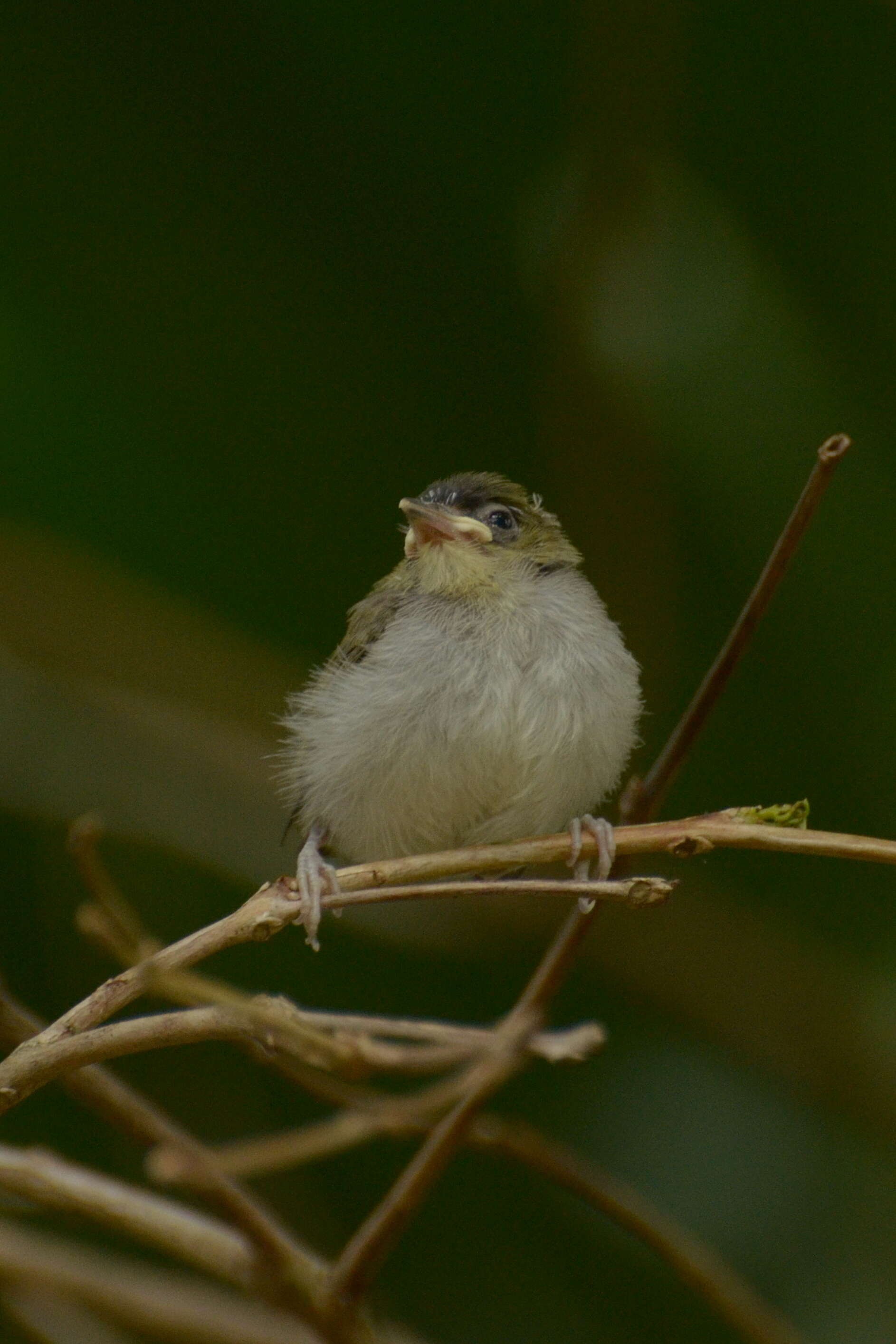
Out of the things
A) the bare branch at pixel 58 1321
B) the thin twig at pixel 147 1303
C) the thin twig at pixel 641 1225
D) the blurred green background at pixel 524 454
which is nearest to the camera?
the thin twig at pixel 147 1303

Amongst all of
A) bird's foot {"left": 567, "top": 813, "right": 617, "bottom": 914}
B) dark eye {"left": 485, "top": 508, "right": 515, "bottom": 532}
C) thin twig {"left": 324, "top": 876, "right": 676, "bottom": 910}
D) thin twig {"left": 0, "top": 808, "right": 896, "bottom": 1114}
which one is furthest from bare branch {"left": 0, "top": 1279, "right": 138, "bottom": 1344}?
dark eye {"left": 485, "top": 508, "right": 515, "bottom": 532}

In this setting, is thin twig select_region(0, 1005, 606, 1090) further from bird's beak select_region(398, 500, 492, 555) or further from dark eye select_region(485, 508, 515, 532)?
dark eye select_region(485, 508, 515, 532)

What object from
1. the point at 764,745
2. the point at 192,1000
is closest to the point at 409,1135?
the point at 192,1000

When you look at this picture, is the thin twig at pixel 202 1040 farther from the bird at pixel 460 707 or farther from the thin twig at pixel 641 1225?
the bird at pixel 460 707

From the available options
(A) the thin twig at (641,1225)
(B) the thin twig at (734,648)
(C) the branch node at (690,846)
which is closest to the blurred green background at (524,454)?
(A) the thin twig at (641,1225)

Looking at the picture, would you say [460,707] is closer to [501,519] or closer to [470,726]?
[470,726]

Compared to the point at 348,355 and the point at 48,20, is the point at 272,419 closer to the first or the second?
the point at 348,355

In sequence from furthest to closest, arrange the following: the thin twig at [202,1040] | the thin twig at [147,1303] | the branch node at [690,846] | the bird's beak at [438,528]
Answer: the bird's beak at [438,528]
the thin twig at [147,1303]
the branch node at [690,846]
the thin twig at [202,1040]
